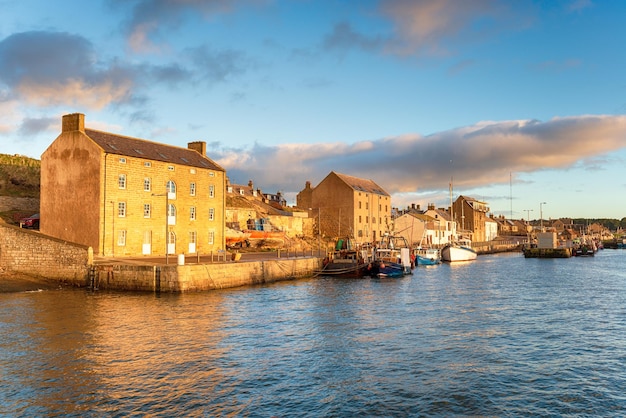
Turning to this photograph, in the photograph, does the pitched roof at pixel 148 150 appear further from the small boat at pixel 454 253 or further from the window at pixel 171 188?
the small boat at pixel 454 253

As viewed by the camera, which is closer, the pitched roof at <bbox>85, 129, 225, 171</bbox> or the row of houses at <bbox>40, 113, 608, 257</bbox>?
the row of houses at <bbox>40, 113, 608, 257</bbox>

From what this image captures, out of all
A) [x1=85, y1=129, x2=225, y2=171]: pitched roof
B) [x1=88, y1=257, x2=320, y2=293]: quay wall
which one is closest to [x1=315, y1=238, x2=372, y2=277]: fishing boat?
[x1=88, y1=257, x2=320, y2=293]: quay wall

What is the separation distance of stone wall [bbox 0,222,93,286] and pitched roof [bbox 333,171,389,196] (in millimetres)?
58870

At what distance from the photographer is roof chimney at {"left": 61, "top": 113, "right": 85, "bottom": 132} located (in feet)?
153

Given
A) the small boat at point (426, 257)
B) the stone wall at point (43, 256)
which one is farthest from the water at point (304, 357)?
the small boat at point (426, 257)

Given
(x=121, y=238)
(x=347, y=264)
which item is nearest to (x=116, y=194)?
(x=121, y=238)

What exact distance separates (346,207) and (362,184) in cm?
987

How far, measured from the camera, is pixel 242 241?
2675 inches

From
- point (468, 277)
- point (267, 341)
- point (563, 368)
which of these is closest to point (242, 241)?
point (468, 277)

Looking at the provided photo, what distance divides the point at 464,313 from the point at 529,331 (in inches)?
224

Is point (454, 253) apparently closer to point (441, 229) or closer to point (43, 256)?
point (441, 229)

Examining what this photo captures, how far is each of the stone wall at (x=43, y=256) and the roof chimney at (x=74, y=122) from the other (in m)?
11.2

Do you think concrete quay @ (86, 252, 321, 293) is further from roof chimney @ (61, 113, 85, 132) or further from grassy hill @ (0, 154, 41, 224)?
grassy hill @ (0, 154, 41, 224)

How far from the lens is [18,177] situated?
238 ft
